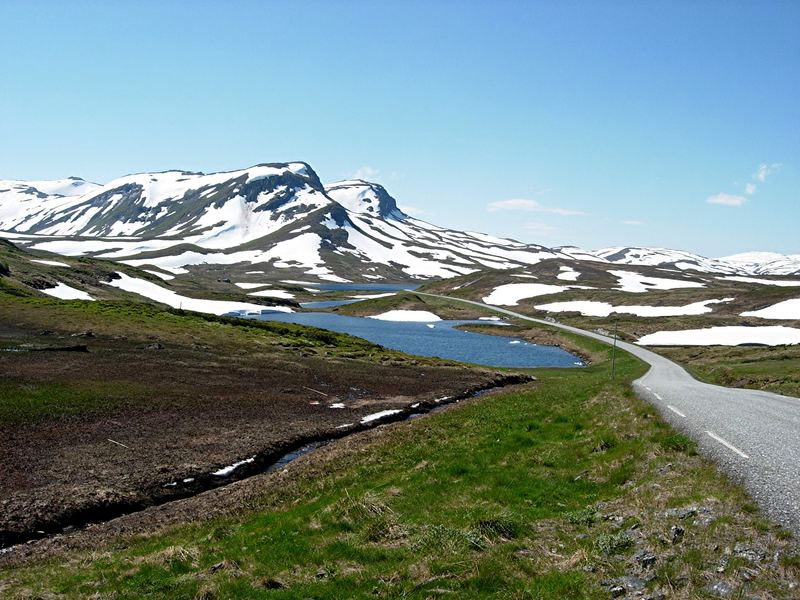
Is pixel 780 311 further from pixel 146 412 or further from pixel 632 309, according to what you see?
pixel 146 412

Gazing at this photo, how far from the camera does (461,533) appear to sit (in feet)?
44.8

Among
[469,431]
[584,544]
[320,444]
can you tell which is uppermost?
[584,544]

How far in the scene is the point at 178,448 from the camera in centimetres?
3123

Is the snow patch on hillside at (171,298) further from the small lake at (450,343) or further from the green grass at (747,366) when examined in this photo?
the green grass at (747,366)

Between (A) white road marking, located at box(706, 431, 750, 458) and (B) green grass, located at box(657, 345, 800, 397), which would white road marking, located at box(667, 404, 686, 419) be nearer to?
(A) white road marking, located at box(706, 431, 750, 458)

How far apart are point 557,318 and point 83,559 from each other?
142443mm

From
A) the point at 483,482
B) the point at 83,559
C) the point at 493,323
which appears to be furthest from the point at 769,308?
the point at 83,559

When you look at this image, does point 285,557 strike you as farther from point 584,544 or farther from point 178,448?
point 178,448

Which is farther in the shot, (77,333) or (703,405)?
(77,333)

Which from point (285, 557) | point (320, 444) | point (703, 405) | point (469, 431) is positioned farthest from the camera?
point (320, 444)

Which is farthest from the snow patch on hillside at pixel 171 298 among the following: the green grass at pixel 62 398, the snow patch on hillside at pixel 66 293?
the green grass at pixel 62 398

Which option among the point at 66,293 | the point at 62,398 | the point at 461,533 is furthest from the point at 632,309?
the point at 461,533

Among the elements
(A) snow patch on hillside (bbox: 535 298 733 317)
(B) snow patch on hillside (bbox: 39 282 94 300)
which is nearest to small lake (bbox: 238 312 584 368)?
(A) snow patch on hillside (bbox: 535 298 733 317)

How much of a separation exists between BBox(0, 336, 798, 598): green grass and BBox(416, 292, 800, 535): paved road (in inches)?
25.2
